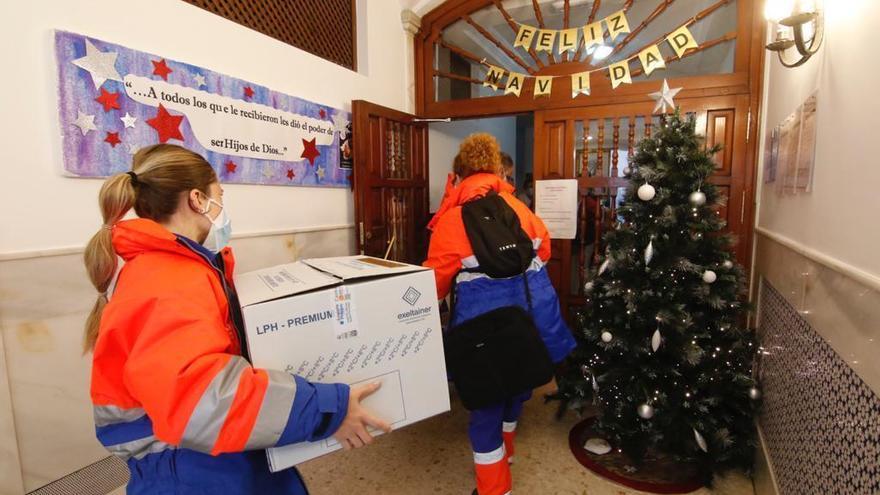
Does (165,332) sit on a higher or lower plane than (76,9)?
lower

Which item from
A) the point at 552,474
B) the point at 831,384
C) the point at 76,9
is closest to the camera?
the point at 831,384

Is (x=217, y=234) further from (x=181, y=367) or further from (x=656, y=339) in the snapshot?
(x=656, y=339)

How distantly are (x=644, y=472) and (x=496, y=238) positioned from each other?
1.32 meters

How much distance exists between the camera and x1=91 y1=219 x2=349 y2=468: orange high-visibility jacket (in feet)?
2.39

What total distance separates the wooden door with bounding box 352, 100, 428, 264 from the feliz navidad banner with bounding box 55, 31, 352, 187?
18 centimetres

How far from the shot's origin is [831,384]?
3.84 feet

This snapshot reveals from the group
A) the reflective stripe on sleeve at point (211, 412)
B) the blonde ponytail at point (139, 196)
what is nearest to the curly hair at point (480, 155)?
the blonde ponytail at point (139, 196)

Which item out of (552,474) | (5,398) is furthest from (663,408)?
(5,398)

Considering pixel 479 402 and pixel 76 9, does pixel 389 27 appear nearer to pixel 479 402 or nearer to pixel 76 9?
pixel 76 9

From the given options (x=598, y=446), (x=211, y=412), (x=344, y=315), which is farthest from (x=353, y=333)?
(x=598, y=446)

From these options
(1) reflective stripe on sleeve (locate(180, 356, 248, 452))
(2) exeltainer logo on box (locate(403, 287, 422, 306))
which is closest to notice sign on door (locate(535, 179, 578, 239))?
(2) exeltainer logo on box (locate(403, 287, 422, 306))

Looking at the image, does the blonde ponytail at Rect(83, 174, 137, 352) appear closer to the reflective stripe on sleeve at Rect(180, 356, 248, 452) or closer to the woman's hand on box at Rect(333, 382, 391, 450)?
the reflective stripe on sleeve at Rect(180, 356, 248, 452)

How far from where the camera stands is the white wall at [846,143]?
1.01 meters

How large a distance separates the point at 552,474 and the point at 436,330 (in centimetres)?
142
